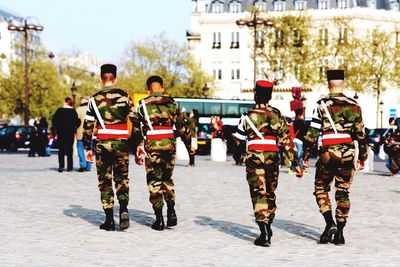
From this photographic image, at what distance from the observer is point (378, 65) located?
250 feet

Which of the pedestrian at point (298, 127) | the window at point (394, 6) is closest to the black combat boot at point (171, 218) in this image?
the pedestrian at point (298, 127)

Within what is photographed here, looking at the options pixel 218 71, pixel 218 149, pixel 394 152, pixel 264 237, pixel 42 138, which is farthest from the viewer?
pixel 218 71

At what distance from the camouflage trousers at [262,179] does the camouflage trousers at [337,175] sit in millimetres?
510

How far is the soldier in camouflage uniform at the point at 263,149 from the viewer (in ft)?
34.3

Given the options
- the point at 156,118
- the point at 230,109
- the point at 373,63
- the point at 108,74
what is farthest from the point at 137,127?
A: the point at 373,63

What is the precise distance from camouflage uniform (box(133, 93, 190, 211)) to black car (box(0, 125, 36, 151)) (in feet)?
120

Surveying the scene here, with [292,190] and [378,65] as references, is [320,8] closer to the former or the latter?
[378,65]

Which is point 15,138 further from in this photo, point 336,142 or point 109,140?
point 336,142

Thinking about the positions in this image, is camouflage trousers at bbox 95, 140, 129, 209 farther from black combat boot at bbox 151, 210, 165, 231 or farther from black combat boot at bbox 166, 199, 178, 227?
black combat boot at bbox 166, 199, 178, 227

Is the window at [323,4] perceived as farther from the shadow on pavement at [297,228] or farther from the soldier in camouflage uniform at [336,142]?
the soldier in camouflage uniform at [336,142]

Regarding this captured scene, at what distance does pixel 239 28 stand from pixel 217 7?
7.38 metres

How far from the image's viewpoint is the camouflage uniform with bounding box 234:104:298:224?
34.3 ft

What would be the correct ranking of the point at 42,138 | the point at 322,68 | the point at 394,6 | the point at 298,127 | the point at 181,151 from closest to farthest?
the point at 298,127 → the point at 181,151 → the point at 42,138 → the point at 322,68 → the point at 394,6

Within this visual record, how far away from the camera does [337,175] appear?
1062 cm
